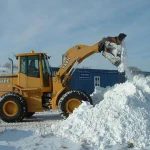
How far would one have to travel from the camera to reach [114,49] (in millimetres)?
11773

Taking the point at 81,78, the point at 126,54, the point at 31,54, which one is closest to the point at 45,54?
the point at 31,54

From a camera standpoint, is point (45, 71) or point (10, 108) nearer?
point (10, 108)

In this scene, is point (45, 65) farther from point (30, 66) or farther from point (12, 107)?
point (12, 107)

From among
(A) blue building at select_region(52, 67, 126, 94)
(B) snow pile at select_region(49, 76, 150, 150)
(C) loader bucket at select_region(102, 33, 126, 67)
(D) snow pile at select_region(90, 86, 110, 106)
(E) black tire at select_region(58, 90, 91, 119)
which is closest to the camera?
(B) snow pile at select_region(49, 76, 150, 150)

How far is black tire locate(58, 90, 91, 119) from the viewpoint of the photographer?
1143 centimetres

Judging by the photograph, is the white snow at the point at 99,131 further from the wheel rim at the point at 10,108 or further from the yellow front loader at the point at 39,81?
the wheel rim at the point at 10,108

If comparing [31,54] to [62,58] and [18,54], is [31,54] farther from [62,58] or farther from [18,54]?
[62,58]

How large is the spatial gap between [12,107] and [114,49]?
13.9 feet

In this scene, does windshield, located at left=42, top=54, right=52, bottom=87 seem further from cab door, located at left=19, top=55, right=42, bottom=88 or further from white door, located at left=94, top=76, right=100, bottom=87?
white door, located at left=94, top=76, right=100, bottom=87

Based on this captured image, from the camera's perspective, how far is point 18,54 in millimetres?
12289

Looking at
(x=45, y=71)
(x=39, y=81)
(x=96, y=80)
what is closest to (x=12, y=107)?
→ (x=39, y=81)

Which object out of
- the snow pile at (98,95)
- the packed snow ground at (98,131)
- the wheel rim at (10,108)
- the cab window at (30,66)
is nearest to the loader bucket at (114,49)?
the snow pile at (98,95)

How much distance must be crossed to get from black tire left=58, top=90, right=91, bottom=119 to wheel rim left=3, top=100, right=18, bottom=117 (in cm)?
168

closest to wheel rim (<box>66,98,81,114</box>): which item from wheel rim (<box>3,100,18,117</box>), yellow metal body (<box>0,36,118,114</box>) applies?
yellow metal body (<box>0,36,118,114</box>)
